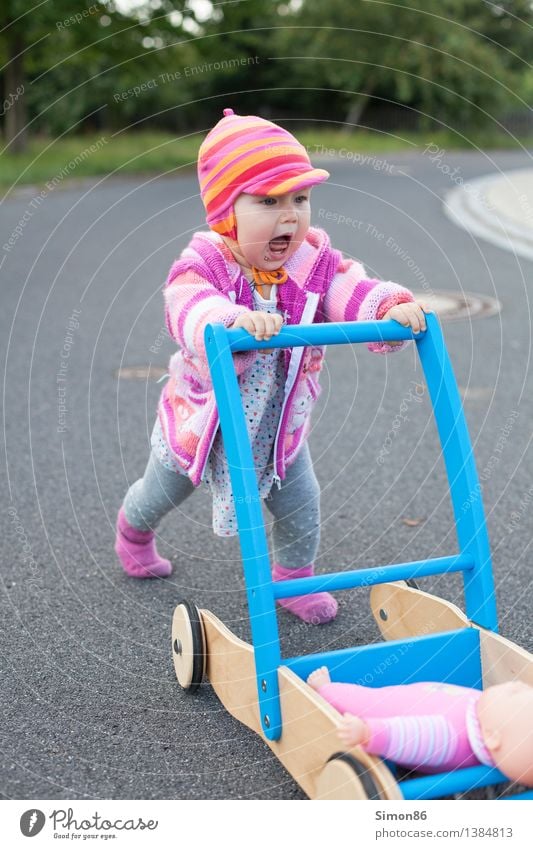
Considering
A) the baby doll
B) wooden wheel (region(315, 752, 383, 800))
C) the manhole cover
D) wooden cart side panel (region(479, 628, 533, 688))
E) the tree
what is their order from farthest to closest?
the tree < the manhole cover < wooden cart side panel (region(479, 628, 533, 688)) < the baby doll < wooden wheel (region(315, 752, 383, 800))

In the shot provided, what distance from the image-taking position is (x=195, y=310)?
2582 mm

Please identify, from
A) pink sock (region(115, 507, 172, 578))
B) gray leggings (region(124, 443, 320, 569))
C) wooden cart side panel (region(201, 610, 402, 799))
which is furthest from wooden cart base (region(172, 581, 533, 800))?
pink sock (region(115, 507, 172, 578))

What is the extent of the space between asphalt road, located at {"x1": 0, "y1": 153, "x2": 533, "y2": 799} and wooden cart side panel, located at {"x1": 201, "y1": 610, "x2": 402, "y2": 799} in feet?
0.22

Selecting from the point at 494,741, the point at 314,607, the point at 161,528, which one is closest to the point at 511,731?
the point at 494,741

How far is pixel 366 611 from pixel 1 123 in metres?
28.3

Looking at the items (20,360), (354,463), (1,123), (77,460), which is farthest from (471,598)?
(1,123)

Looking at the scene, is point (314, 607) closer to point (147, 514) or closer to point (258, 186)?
point (147, 514)

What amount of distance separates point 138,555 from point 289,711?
1275 millimetres

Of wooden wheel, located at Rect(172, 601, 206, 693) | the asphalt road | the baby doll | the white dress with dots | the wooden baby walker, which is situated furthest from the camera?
the white dress with dots

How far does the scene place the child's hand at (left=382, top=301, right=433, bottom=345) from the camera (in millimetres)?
2549

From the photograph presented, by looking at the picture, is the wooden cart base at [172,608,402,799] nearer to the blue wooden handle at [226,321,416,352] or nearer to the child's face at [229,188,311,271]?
the blue wooden handle at [226,321,416,352]

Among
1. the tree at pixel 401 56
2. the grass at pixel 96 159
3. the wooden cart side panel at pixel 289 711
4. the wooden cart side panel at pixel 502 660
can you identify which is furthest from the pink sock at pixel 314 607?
the tree at pixel 401 56

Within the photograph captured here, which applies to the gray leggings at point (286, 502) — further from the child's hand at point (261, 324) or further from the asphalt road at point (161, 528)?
the child's hand at point (261, 324)

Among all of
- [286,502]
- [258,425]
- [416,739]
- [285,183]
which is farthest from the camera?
[286,502]
